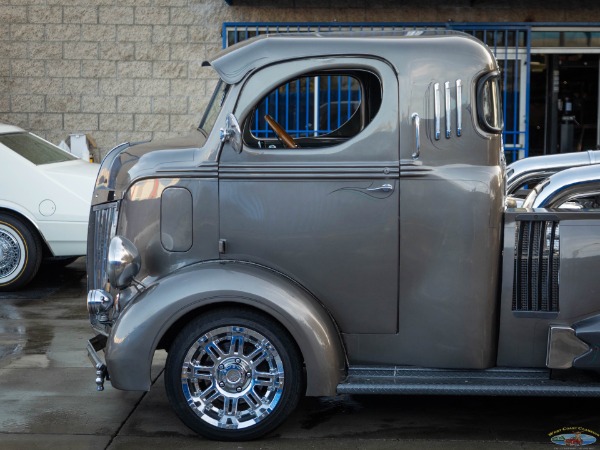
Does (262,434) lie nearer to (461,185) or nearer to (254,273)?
(254,273)

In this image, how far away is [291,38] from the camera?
210 inches

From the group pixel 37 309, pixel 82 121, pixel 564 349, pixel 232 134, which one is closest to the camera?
pixel 564 349

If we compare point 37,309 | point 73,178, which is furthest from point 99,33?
point 37,309

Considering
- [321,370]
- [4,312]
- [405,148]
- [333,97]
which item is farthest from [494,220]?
[333,97]

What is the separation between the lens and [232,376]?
5207mm

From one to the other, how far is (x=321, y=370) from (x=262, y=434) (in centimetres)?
49

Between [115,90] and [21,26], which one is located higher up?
[21,26]

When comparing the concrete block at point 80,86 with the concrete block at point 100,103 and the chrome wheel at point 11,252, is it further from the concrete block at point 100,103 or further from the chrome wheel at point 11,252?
the chrome wheel at point 11,252


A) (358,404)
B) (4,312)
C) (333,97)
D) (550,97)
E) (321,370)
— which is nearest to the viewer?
(321,370)

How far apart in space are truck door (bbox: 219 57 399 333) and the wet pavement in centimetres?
64

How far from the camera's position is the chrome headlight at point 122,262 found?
5.21 metres

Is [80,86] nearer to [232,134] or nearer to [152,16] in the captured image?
[152,16]

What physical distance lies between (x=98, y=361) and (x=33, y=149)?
5204 mm

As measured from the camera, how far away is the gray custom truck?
16.9 feet
